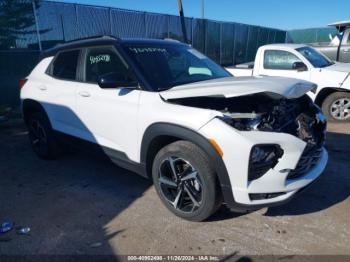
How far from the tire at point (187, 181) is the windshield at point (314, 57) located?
5058 mm

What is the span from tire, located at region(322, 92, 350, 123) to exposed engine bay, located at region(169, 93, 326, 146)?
380 cm

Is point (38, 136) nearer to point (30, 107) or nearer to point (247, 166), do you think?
point (30, 107)

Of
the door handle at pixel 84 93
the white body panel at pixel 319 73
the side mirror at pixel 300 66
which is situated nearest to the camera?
the door handle at pixel 84 93

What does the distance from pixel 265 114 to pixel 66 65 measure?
2.95 meters

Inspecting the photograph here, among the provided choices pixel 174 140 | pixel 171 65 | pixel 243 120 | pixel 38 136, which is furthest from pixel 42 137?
pixel 243 120

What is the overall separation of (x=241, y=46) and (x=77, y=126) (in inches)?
760

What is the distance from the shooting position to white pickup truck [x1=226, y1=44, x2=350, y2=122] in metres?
6.80

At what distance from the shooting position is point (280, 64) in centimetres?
754

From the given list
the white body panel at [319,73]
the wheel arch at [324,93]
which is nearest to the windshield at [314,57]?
the white body panel at [319,73]

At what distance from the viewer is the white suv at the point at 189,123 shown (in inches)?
112

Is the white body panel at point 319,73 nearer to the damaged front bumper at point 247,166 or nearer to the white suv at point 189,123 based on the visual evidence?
the white suv at point 189,123

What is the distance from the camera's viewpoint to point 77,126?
446 centimetres

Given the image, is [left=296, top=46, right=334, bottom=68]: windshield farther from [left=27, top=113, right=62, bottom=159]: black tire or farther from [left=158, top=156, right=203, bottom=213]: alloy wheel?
[left=27, top=113, right=62, bottom=159]: black tire

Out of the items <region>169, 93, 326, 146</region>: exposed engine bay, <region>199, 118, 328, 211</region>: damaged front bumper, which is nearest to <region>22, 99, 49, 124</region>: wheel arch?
<region>169, 93, 326, 146</region>: exposed engine bay
